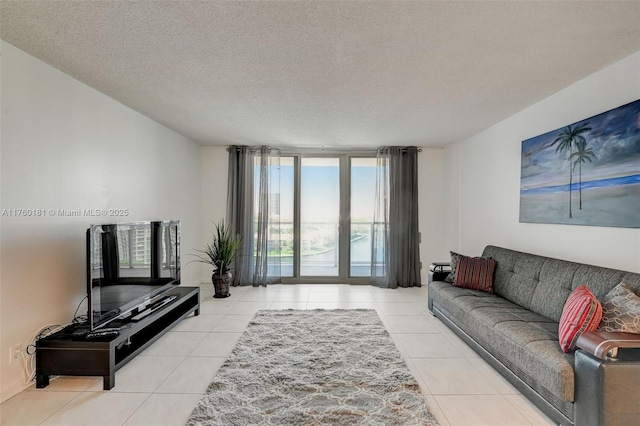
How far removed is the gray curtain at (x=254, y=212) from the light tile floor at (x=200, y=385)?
1.53 meters

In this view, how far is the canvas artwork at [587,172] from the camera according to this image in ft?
7.43

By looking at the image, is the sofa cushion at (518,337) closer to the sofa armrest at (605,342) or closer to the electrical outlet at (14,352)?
the sofa armrest at (605,342)

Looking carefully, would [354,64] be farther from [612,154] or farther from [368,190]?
[368,190]

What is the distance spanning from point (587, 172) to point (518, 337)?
1595 mm

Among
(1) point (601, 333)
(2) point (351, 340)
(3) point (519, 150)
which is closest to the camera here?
(1) point (601, 333)

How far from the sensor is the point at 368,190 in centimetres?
562

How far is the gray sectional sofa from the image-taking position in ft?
5.32

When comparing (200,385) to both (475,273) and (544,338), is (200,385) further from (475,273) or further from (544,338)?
(475,273)

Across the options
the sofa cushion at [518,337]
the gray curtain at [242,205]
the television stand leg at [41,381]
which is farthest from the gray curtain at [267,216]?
the television stand leg at [41,381]

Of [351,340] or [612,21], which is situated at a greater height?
[612,21]

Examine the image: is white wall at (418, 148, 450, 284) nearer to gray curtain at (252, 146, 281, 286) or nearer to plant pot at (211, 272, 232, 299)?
gray curtain at (252, 146, 281, 286)

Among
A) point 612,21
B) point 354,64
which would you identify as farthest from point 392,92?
point 612,21

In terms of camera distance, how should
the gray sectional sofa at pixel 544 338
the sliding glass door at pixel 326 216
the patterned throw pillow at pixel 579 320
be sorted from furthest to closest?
the sliding glass door at pixel 326 216
the patterned throw pillow at pixel 579 320
the gray sectional sofa at pixel 544 338

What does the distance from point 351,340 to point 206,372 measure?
56.9 inches
